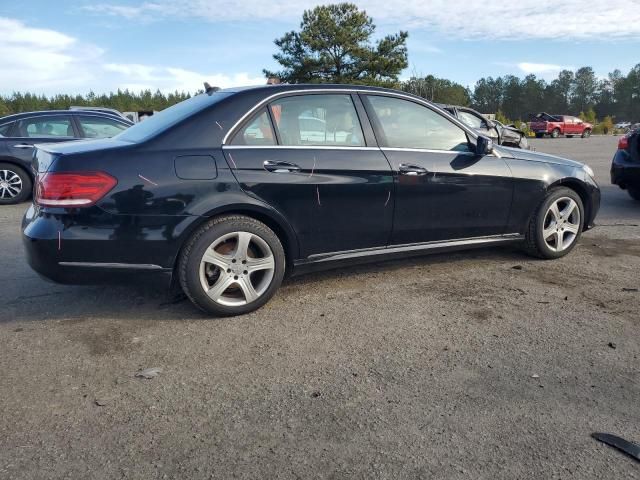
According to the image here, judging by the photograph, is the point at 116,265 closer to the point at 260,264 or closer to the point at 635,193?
the point at 260,264

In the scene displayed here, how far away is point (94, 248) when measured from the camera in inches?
135

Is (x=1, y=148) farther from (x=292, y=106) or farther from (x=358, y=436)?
(x=358, y=436)

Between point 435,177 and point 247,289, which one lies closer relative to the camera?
point 247,289

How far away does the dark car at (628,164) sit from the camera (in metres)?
7.82

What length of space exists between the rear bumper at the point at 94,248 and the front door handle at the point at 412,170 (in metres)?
1.79

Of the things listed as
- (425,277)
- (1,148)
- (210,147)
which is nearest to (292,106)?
(210,147)

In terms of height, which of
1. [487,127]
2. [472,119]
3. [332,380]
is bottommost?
[332,380]

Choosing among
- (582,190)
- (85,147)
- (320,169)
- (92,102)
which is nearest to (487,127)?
(582,190)

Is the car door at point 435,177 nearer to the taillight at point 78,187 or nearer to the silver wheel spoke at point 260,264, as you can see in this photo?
the silver wheel spoke at point 260,264

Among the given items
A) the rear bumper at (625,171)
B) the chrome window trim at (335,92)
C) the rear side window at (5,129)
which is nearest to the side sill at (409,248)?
the chrome window trim at (335,92)

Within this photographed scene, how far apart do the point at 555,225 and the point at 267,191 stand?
2863 mm

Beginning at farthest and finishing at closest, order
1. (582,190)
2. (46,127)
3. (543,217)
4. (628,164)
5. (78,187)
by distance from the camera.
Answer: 1. (46,127)
2. (628,164)
3. (582,190)
4. (543,217)
5. (78,187)

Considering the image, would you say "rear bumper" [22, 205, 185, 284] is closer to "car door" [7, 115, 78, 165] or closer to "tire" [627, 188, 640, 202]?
"car door" [7, 115, 78, 165]

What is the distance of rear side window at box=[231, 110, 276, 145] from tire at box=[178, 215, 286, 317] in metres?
0.53
